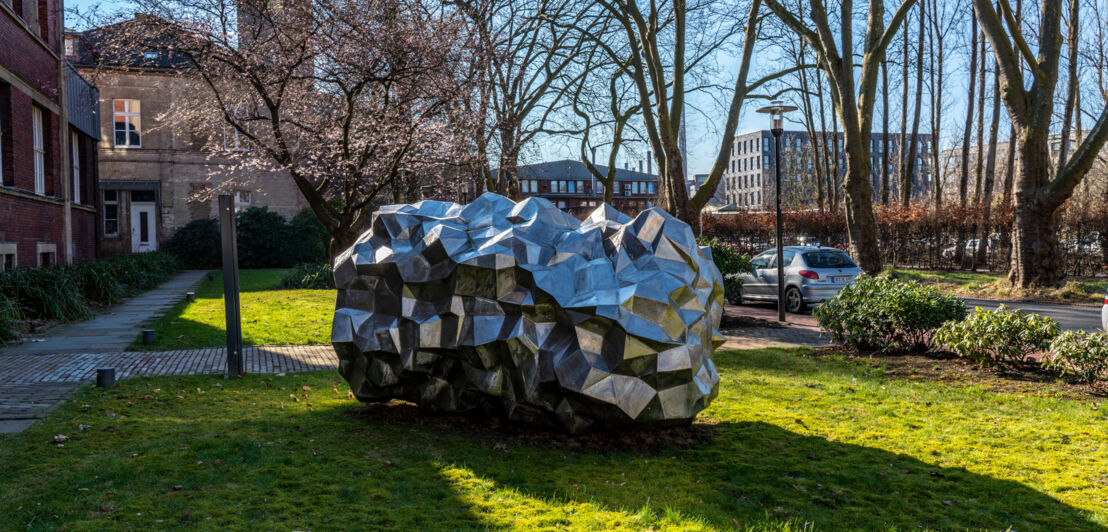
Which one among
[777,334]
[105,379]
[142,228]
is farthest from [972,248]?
[142,228]

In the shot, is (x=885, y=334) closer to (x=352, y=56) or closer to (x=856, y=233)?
(x=856, y=233)

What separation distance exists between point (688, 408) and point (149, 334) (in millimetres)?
9006

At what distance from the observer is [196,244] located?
34.1 metres

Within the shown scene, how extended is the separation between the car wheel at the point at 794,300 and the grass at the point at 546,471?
9611 mm

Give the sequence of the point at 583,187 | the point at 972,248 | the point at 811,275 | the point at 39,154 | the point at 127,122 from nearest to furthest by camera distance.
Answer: the point at 811,275 → the point at 39,154 → the point at 972,248 → the point at 127,122 → the point at 583,187

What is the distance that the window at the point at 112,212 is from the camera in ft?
119

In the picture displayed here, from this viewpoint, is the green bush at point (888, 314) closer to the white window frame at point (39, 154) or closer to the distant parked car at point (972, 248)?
the distant parked car at point (972, 248)

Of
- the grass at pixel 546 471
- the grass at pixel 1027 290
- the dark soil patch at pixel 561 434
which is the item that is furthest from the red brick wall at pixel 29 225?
the grass at pixel 1027 290

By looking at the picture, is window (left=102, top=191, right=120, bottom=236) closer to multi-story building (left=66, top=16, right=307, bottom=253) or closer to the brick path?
multi-story building (left=66, top=16, right=307, bottom=253)

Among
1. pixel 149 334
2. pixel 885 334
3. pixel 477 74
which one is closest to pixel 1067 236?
pixel 885 334

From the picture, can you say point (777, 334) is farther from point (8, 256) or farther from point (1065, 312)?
point (8, 256)

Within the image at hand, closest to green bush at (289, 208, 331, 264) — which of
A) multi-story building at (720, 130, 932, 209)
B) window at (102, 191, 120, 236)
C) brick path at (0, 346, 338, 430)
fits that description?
window at (102, 191, 120, 236)

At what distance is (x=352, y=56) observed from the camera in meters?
16.0

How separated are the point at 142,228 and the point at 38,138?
817 inches
